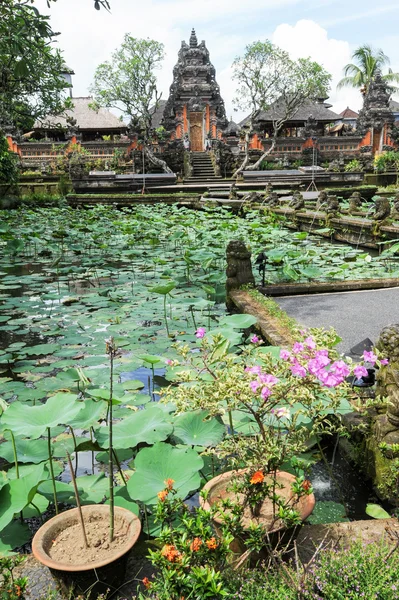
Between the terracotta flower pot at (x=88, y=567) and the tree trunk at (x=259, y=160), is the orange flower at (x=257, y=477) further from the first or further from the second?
the tree trunk at (x=259, y=160)

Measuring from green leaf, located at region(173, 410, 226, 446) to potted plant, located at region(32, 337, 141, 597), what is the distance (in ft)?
2.08

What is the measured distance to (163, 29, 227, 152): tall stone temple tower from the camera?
97.4ft

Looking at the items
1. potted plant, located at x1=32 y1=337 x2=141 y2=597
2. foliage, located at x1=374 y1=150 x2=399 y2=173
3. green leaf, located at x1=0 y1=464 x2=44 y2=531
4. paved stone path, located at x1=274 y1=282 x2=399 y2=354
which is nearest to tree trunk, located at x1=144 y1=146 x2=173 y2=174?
foliage, located at x1=374 y1=150 x2=399 y2=173

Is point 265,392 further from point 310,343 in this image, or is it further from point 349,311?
point 349,311

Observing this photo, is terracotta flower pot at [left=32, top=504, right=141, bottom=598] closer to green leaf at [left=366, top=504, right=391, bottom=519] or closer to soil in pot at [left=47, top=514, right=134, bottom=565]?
soil in pot at [left=47, top=514, right=134, bottom=565]

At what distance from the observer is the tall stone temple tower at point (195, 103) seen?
29.7 meters

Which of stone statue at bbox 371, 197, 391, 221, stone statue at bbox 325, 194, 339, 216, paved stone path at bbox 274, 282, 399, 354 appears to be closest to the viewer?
paved stone path at bbox 274, 282, 399, 354

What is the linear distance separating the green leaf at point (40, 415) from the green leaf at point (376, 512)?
1.40 metres

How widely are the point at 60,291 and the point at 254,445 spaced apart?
541 cm

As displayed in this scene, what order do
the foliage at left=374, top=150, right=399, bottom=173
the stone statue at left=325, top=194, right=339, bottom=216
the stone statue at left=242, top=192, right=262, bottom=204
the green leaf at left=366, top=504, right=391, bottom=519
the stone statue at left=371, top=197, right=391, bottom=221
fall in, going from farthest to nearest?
the foliage at left=374, top=150, right=399, bottom=173 → the stone statue at left=242, top=192, right=262, bottom=204 → the stone statue at left=325, top=194, right=339, bottom=216 → the stone statue at left=371, top=197, right=391, bottom=221 → the green leaf at left=366, top=504, right=391, bottom=519

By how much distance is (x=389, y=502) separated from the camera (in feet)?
8.05

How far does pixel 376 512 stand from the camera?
2318 mm

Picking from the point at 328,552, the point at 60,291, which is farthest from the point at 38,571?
the point at 60,291

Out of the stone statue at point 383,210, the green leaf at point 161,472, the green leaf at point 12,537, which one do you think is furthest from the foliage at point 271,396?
the stone statue at point 383,210
